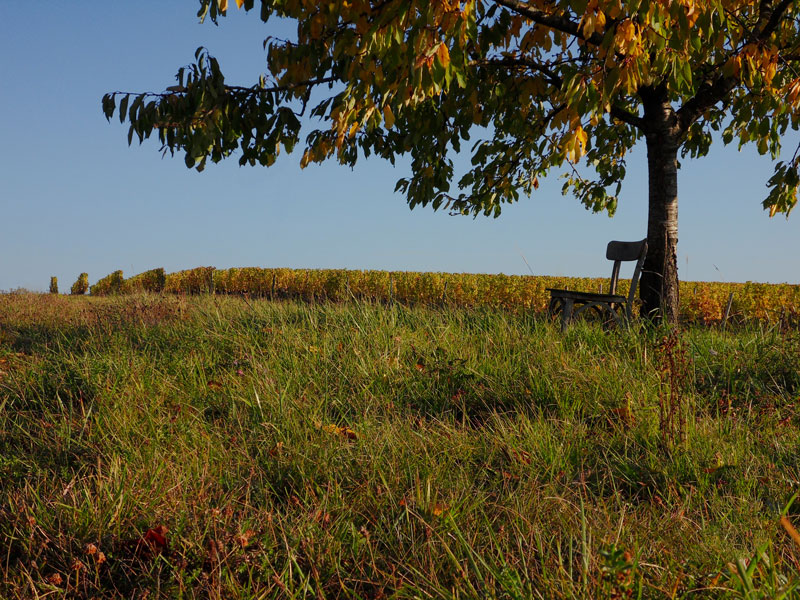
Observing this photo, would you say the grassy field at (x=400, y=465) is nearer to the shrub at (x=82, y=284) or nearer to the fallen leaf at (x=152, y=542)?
the fallen leaf at (x=152, y=542)

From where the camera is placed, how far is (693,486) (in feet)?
9.86

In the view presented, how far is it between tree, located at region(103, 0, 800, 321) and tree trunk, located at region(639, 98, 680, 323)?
2cm

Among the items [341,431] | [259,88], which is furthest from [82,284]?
[341,431]

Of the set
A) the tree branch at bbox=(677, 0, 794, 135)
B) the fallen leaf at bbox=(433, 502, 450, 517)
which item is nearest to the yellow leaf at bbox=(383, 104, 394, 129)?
the fallen leaf at bbox=(433, 502, 450, 517)

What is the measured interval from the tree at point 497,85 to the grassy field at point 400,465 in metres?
2.01

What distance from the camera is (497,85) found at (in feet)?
25.1

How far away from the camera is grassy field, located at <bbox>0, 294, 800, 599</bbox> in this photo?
2160 mm

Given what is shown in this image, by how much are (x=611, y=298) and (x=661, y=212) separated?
1398mm

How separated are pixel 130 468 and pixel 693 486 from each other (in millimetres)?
2731

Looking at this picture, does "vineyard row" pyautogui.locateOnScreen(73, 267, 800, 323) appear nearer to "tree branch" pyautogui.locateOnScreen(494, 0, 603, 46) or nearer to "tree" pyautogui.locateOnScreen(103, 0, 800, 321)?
"tree" pyautogui.locateOnScreen(103, 0, 800, 321)

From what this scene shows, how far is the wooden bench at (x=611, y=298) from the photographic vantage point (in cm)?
669

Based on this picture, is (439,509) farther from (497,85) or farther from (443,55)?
(497,85)

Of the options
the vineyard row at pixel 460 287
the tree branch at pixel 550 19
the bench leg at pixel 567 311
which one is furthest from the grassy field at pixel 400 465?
the vineyard row at pixel 460 287

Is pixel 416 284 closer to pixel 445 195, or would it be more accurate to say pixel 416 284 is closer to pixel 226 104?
pixel 445 195
